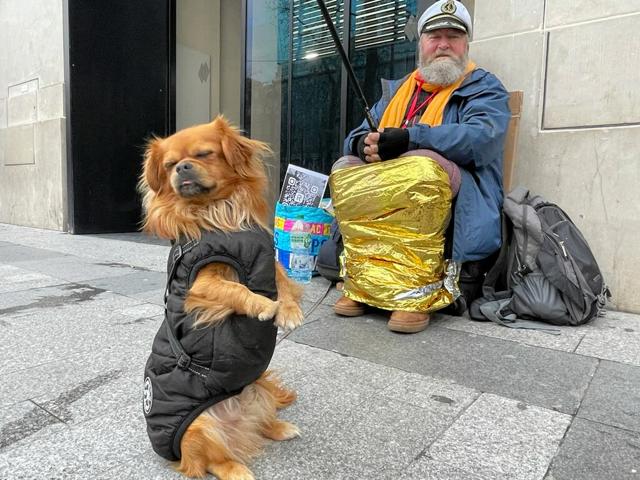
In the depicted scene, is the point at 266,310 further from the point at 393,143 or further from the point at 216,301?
the point at 393,143

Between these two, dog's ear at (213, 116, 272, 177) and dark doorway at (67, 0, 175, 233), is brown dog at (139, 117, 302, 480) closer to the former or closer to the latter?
dog's ear at (213, 116, 272, 177)

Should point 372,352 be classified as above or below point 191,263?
below

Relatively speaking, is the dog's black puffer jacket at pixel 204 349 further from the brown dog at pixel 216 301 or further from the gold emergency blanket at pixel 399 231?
the gold emergency blanket at pixel 399 231

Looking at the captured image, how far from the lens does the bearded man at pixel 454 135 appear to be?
9.78 ft

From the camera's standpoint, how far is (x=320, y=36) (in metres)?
6.04

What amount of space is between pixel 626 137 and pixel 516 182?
0.79m

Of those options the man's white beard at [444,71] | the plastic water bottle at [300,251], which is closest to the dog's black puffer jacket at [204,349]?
the man's white beard at [444,71]

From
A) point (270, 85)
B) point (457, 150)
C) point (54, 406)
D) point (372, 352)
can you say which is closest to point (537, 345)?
point (372, 352)

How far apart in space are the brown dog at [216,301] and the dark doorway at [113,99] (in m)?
6.61

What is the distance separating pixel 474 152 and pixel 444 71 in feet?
2.26

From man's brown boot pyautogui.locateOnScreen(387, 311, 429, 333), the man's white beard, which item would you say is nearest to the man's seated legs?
man's brown boot pyautogui.locateOnScreen(387, 311, 429, 333)

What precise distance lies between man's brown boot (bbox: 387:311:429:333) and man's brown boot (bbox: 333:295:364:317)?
0.36 meters

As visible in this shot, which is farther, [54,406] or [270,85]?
[270,85]

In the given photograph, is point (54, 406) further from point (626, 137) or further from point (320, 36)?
point (320, 36)
